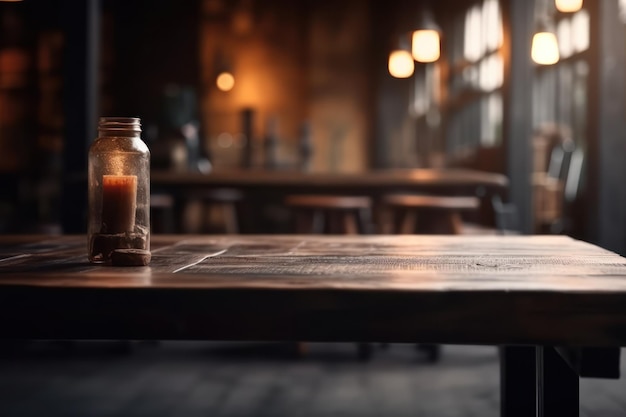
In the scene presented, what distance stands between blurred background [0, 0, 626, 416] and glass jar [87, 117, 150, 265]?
1588mm

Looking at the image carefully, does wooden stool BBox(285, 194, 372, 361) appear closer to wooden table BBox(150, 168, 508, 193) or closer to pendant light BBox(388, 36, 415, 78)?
wooden table BBox(150, 168, 508, 193)

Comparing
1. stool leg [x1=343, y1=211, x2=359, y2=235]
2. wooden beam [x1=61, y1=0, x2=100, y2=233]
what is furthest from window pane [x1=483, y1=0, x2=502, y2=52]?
wooden beam [x1=61, y1=0, x2=100, y2=233]

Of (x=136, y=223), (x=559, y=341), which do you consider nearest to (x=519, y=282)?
(x=559, y=341)

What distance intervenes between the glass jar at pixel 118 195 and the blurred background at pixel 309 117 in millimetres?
1588

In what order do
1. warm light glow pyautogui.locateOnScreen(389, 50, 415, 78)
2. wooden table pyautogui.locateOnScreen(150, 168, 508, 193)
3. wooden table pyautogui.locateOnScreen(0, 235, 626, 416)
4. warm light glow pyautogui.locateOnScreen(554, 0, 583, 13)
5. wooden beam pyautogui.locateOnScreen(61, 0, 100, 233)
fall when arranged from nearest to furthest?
wooden table pyautogui.locateOnScreen(0, 235, 626, 416) < wooden table pyautogui.locateOnScreen(150, 168, 508, 193) < warm light glow pyautogui.locateOnScreen(554, 0, 583, 13) < wooden beam pyautogui.locateOnScreen(61, 0, 100, 233) < warm light glow pyautogui.locateOnScreen(389, 50, 415, 78)

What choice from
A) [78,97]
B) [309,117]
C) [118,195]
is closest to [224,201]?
[78,97]

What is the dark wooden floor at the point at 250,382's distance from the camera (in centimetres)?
313

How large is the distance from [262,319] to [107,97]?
973cm

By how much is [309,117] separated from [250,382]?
7.46 m

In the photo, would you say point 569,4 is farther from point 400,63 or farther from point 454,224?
point 454,224

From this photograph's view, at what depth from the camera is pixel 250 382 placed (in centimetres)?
358

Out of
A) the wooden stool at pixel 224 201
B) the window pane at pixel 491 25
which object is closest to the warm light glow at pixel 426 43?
the wooden stool at pixel 224 201

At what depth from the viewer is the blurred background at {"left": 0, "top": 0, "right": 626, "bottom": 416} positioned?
3633mm

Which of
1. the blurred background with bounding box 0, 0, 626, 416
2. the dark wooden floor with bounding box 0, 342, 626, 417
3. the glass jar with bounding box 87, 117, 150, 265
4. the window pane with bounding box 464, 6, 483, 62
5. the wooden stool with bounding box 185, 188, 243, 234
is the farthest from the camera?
the window pane with bounding box 464, 6, 483, 62
